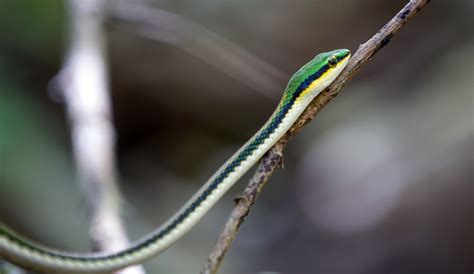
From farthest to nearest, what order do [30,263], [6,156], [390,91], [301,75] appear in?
[390,91] < [6,156] < [301,75] < [30,263]

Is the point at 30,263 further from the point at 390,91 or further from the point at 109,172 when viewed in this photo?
the point at 390,91

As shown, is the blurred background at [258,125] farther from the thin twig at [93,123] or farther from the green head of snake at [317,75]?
the green head of snake at [317,75]

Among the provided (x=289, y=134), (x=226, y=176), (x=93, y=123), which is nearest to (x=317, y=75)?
(x=289, y=134)

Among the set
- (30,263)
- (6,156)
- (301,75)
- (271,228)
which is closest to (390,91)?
(271,228)

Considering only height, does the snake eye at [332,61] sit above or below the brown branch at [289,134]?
above

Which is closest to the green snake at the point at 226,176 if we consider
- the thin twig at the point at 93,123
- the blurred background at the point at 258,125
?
the thin twig at the point at 93,123

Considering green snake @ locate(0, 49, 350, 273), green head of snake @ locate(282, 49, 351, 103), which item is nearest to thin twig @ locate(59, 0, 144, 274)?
green snake @ locate(0, 49, 350, 273)
